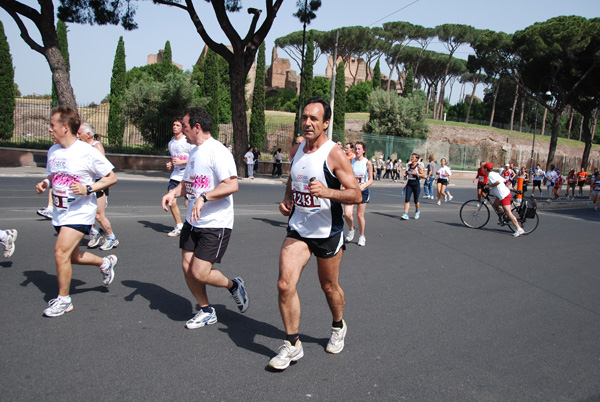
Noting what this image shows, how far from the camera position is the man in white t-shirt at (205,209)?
386 cm

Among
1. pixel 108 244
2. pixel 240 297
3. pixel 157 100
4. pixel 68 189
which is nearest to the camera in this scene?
pixel 68 189

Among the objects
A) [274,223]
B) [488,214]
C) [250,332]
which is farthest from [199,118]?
[488,214]

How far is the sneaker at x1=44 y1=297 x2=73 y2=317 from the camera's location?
4.02m

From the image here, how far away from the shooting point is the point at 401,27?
197ft

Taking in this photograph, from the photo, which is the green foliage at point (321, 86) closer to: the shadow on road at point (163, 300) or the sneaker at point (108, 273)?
the shadow on road at point (163, 300)

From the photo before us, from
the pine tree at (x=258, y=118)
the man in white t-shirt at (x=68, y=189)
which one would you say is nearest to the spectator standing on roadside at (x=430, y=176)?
the man in white t-shirt at (x=68, y=189)

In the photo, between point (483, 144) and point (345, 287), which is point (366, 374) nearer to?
point (345, 287)

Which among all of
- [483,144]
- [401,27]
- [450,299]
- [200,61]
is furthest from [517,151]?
[450,299]

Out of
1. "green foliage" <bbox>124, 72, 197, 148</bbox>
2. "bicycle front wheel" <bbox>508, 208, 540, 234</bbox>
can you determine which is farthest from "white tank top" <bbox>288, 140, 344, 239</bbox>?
"green foliage" <bbox>124, 72, 197, 148</bbox>

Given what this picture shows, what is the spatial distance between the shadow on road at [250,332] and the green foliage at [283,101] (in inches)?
2488

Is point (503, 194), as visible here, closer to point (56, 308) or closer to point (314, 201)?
point (314, 201)

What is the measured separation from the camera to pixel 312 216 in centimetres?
344

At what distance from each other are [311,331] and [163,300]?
1547 mm

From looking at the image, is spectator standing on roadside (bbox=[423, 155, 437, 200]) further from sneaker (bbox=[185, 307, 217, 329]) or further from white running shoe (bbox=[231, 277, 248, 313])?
sneaker (bbox=[185, 307, 217, 329])
